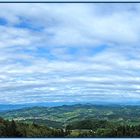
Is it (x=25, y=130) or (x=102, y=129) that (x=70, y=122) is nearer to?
(x=102, y=129)

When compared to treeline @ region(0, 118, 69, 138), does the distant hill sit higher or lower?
higher

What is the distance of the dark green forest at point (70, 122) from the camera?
5992 mm

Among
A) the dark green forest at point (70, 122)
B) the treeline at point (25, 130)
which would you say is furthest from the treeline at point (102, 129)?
the treeline at point (25, 130)

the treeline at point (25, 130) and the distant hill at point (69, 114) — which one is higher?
the distant hill at point (69, 114)

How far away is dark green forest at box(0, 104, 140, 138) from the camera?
599cm

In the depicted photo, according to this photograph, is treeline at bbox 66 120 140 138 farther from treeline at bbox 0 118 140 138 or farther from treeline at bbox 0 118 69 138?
treeline at bbox 0 118 69 138

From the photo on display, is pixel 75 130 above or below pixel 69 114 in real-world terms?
below

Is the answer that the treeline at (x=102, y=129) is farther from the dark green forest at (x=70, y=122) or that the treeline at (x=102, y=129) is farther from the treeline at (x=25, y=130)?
the treeline at (x=25, y=130)

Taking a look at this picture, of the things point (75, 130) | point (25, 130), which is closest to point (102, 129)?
point (75, 130)

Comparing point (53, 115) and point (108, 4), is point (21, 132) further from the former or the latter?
point (108, 4)

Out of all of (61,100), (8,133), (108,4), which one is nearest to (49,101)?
(61,100)

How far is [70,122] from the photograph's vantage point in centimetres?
600

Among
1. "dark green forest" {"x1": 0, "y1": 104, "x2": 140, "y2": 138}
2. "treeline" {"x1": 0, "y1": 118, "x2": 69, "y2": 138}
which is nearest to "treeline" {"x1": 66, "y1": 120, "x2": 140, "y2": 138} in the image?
"dark green forest" {"x1": 0, "y1": 104, "x2": 140, "y2": 138}

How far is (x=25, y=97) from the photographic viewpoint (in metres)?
6.09
